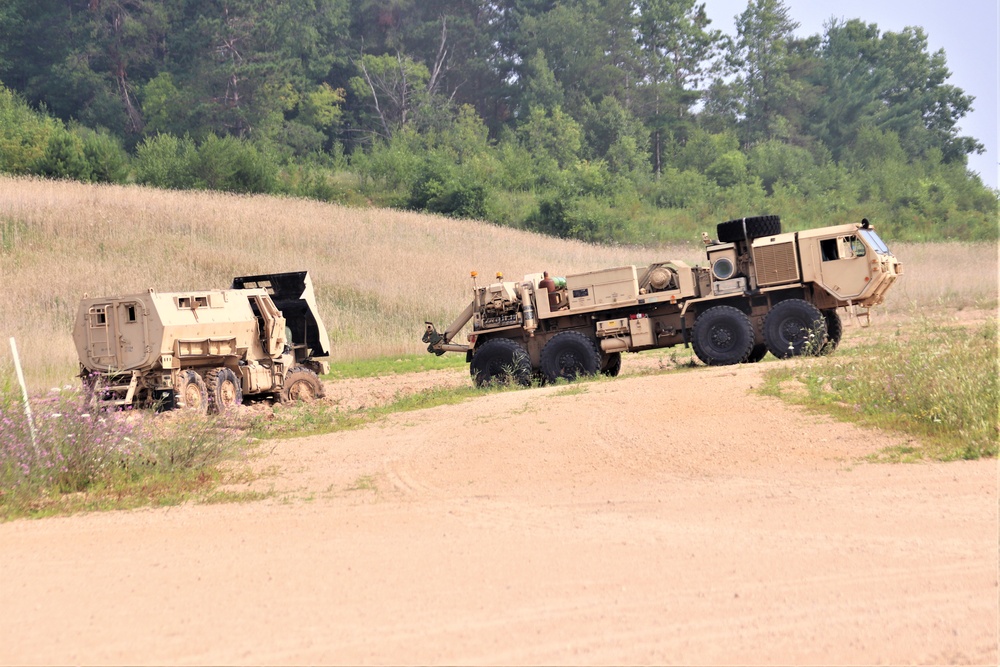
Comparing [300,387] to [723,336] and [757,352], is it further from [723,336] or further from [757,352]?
[757,352]

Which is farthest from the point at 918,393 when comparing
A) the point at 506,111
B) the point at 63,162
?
the point at 506,111

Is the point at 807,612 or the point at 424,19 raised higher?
the point at 424,19

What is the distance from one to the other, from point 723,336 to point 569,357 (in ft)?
8.26

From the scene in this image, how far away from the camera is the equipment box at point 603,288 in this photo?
18.8 m

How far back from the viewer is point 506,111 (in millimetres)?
70750

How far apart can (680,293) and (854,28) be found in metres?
62.4

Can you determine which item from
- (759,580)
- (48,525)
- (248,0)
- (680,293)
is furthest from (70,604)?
(248,0)

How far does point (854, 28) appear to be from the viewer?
74500mm

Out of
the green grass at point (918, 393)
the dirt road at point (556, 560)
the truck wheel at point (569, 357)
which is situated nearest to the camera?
the dirt road at point (556, 560)

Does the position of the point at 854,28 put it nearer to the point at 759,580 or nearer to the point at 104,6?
the point at 104,6

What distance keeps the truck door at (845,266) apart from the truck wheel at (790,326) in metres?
0.51

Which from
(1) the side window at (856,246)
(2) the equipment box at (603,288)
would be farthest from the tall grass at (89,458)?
(1) the side window at (856,246)

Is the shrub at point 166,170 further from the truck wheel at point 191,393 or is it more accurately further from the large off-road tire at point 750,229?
the large off-road tire at point 750,229

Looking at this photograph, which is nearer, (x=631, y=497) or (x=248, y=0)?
(x=631, y=497)
